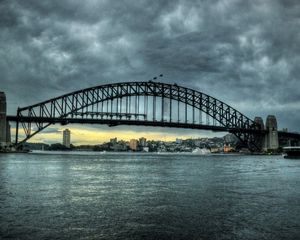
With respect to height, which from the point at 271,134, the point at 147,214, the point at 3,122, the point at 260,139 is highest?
the point at 3,122

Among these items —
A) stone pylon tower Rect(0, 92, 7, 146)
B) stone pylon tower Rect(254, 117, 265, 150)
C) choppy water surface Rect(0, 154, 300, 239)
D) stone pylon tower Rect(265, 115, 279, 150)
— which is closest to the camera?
choppy water surface Rect(0, 154, 300, 239)

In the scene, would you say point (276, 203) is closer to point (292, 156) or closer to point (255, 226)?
point (255, 226)

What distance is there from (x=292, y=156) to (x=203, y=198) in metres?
80.7

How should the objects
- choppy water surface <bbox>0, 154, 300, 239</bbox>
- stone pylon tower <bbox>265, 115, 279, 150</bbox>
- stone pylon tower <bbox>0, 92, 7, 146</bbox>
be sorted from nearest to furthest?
choppy water surface <bbox>0, 154, 300, 239</bbox> → stone pylon tower <bbox>0, 92, 7, 146</bbox> → stone pylon tower <bbox>265, 115, 279, 150</bbox>

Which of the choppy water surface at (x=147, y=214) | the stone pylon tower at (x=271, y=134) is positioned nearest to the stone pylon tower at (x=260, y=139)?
the stone pylon tower at (x=271, y=134)

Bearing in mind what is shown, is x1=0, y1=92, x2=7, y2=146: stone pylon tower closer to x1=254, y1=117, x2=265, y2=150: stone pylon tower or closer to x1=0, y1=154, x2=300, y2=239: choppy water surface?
x1=0, y1=154, x2=300, y2=239: choppy water surface

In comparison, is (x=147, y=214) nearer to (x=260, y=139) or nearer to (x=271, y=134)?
(x=271, y=134)

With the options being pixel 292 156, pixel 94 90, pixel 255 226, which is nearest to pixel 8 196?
pixel 255 226

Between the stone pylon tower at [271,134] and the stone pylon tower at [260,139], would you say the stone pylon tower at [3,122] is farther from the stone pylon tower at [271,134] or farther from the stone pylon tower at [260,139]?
the stone pylon tower at [271,134]

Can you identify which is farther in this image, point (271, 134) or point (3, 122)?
point (271, 134)

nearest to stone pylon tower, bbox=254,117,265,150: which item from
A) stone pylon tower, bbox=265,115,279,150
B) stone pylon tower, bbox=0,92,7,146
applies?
stone pylon tower, bbox=265,115,279,150

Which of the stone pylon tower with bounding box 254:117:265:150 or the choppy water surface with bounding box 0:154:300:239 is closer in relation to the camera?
the choppy water surface with bounding box 0:154:300:239

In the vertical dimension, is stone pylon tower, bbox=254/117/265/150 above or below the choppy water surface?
above

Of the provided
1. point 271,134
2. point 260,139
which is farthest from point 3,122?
point 271,134
